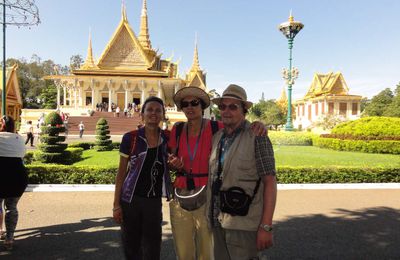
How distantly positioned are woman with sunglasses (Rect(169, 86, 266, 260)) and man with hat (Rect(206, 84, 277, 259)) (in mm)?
213

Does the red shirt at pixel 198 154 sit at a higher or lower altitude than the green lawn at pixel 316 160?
higher

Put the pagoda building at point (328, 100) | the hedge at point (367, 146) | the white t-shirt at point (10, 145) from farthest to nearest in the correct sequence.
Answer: the pagoda building at point (328, 100), the hedge at point (367, 146), the white t-shirt at point (10, 145)

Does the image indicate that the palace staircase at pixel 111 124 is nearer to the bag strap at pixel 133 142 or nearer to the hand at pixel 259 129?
the bag strap at pixel 133 142

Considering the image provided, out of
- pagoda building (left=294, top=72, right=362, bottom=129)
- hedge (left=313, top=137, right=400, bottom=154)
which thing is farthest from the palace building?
pagoda building (left=294, top=72, right=362, bottom=129)

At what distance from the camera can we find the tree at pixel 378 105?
45.9 metres

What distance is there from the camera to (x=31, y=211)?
5.68 metres

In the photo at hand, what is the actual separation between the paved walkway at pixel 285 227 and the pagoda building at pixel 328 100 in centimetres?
3516

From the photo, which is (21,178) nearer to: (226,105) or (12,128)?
(12,128)

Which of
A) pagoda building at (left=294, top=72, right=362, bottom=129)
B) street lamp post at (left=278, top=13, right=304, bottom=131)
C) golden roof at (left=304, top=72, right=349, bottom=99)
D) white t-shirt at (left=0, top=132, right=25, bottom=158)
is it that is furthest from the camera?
golden roof at (left=304, top=72, right=349, bottom=99)

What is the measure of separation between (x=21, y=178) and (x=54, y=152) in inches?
270

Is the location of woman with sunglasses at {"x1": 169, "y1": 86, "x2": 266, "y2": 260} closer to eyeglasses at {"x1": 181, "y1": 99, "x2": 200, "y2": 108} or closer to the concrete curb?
eyeglasses at {"x1": 181, "y1": 99, "x2": 200, "y2": 108}

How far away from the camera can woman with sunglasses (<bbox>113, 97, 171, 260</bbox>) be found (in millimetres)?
2797

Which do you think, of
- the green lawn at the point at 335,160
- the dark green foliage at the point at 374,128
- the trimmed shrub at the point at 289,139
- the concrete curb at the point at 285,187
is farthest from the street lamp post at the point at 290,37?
the concrete curb at the point at 285,187

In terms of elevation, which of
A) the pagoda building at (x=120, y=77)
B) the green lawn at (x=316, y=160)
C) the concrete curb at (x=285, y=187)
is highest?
the pagoda building at (x=120, y=77)
